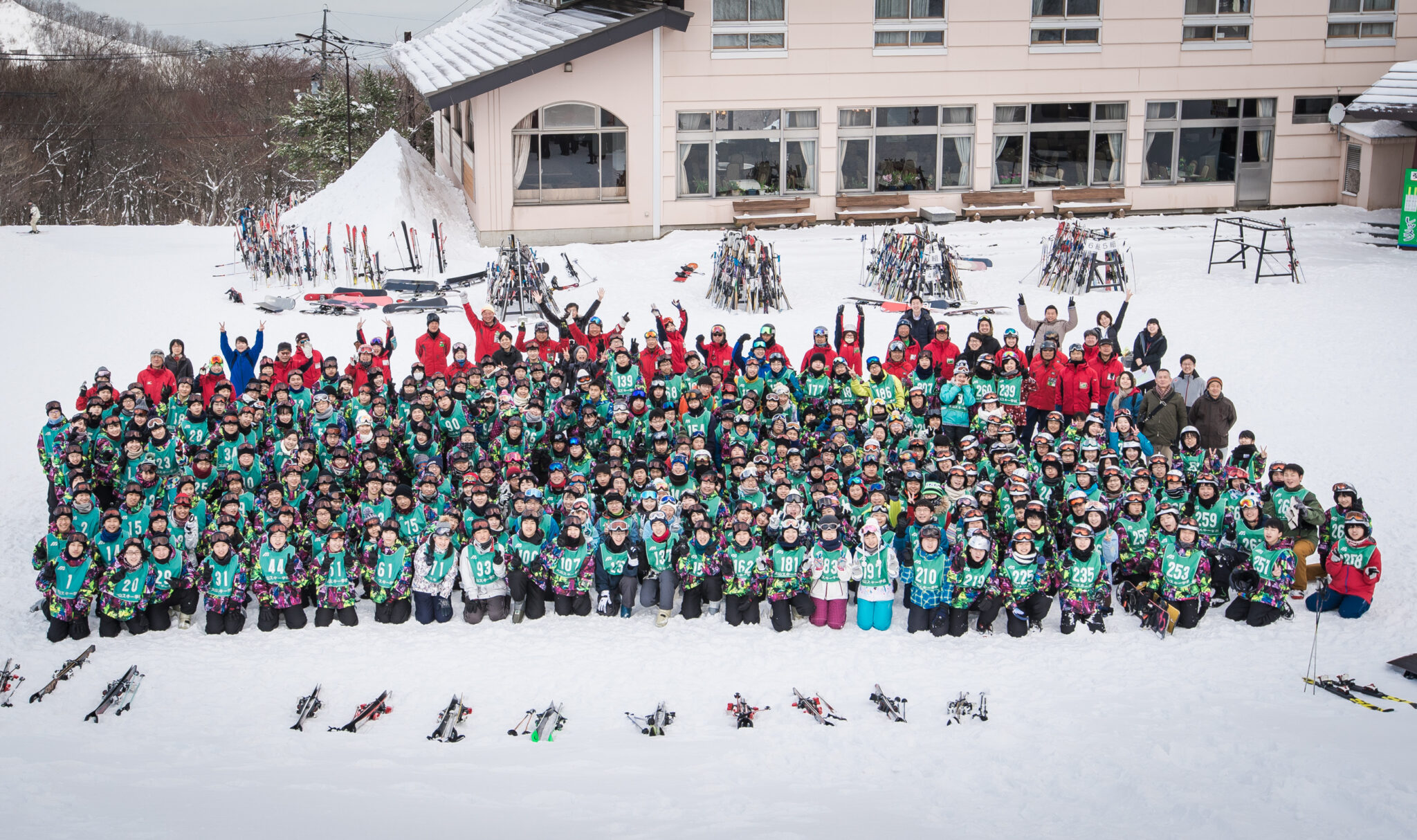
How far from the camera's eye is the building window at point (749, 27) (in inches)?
851

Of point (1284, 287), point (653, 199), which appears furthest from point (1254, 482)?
point (653, 199)

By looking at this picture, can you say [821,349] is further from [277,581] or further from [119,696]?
[119,696]

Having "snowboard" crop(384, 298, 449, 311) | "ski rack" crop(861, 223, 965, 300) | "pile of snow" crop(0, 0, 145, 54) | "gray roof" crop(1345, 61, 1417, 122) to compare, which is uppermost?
"pile of snow" crop(0, 0, 145, 54)

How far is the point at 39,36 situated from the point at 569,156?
225 feet

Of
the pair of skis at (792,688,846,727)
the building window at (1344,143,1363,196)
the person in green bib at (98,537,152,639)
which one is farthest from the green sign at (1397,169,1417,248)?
the person in green bib at (98,537,152,639)

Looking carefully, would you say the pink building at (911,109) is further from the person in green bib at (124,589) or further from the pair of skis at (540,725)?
the pair of skis at (540,725)

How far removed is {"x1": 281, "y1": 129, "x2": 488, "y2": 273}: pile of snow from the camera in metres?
20.2

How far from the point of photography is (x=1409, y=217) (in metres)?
19.6

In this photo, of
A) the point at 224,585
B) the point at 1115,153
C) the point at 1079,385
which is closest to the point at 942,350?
the point at 1079,385

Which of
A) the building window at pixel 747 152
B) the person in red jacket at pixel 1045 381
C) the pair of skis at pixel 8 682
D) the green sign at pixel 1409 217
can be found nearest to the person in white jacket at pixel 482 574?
the pair of skis at pixel 8 682

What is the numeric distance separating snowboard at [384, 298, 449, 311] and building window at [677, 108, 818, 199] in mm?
6246

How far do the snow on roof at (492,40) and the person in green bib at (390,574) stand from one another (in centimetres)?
1210

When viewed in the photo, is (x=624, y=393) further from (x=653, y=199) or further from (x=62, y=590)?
(x=653, y=199)

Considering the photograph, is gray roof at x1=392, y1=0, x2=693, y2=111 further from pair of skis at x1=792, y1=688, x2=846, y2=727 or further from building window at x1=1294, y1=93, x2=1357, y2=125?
pair of skis at x1=792, y1=688, x2=846, y2=727
